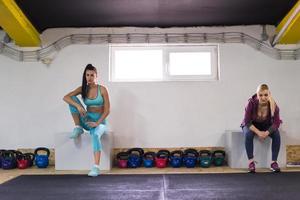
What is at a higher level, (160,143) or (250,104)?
(250,104)

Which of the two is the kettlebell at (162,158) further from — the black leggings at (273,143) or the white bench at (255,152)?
the black leggings at (273,143)

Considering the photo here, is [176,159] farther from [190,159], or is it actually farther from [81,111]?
[81,111]

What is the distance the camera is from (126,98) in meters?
4.74

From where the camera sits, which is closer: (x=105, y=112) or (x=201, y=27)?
(x=105, y=112)

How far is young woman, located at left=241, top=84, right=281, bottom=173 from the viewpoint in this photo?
12.6 feet

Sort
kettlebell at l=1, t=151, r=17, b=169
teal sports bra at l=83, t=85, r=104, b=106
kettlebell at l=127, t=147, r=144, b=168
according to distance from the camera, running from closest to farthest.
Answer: teal sports bra at l=83, t=85, r=104, b=106
kettlebell at l=1, t=151, r=17, b=169
kettlebell at l=127, t=147, r=144, b=168

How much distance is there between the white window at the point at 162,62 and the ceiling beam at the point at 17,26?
3.57 feet

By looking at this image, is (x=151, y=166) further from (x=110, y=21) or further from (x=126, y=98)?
(x=110, y=21)

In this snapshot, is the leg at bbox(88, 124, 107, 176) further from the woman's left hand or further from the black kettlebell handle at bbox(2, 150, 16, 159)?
the black kettlebell handle at bbox(2, 150, 16, 159)

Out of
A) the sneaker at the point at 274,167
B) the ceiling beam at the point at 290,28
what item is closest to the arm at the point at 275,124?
the sneaker at the point at 274,167

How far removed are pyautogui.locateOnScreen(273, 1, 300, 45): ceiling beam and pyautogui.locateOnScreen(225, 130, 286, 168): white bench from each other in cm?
133

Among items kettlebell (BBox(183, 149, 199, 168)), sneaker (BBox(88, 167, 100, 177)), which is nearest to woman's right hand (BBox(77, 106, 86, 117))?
sneaker (BBox(88, 167, 100, 177))

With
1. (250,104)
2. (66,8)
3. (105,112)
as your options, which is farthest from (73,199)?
(66,8)

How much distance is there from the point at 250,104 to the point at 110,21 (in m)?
2.18
